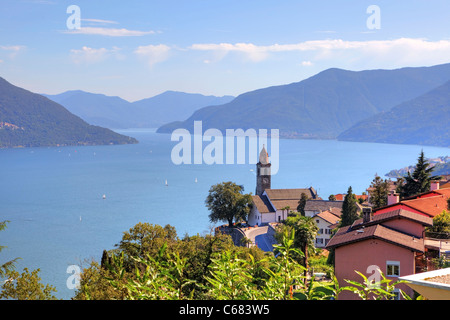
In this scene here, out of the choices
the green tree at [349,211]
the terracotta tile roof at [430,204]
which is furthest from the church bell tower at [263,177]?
the terracotta tile roof at [430,204]

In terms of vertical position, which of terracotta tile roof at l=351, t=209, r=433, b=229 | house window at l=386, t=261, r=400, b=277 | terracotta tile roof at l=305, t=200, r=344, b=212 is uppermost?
terracotta tile roof at l=351, t=209, r=433, b=229

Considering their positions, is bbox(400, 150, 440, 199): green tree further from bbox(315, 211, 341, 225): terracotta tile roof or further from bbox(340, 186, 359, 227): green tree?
bbox(315, 211, 341, 225): terracotta tile roof

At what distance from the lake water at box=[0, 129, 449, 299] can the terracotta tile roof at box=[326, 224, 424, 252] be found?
30.5 feet

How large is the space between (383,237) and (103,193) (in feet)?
309

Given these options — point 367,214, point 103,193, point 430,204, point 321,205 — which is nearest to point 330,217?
point 321,205

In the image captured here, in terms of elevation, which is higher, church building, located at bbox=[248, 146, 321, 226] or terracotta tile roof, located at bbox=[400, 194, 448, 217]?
terracotta tile roof, located at bbox=[400, 194, 448, 217]

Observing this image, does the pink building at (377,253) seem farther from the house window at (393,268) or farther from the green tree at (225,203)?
the green tree at (225,203)

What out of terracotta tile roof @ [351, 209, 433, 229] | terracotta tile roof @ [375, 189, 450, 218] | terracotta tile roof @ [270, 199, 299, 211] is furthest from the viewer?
terracotta tile roof @ [270, 199, 299, 211]

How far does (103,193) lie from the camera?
4038 inches

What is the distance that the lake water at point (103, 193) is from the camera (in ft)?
195

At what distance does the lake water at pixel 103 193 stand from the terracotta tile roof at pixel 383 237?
9.29 m

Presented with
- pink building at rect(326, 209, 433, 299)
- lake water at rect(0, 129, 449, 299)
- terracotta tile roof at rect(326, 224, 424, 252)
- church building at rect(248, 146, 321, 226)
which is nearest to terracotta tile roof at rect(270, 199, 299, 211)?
church building at rect(248, 146, 321, 226)

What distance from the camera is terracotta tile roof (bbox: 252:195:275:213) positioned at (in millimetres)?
57956
